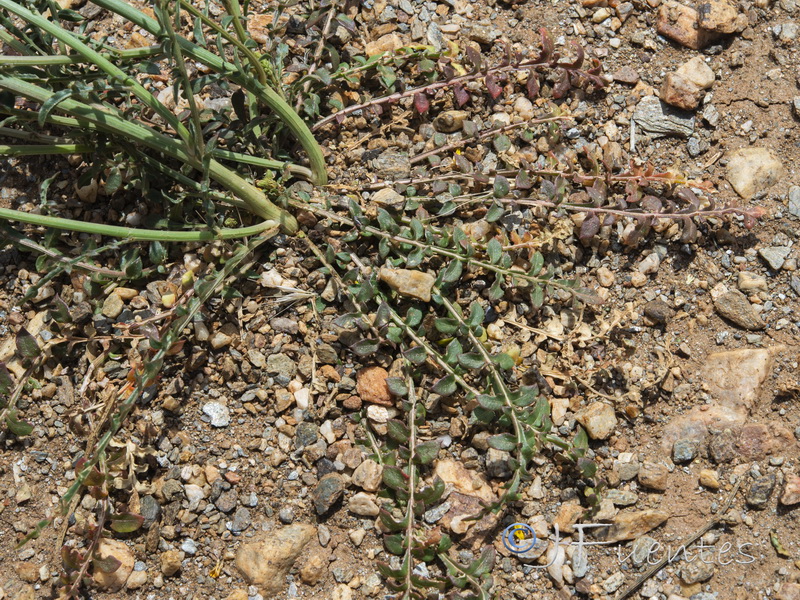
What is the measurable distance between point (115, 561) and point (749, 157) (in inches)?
114

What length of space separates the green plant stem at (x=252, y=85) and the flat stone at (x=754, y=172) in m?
1.71

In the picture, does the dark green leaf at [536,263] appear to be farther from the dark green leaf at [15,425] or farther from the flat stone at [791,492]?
the dark green leaf at [15,425]

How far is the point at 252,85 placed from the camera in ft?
8.05

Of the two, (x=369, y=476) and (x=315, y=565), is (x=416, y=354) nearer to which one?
(x=369, y=476)

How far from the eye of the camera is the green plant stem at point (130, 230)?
7.41 feet

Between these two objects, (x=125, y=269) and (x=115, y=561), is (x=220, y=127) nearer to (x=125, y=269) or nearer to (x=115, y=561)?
(x=125, y=269)

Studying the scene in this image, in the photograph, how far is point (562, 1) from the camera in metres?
3.26

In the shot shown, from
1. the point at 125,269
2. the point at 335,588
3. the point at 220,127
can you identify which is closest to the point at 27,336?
the point at 125,269

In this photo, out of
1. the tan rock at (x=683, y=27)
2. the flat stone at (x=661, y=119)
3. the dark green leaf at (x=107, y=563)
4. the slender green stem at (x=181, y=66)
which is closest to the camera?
the slender green stem at (x=181, y=66)

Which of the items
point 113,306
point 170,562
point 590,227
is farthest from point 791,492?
point 113,306

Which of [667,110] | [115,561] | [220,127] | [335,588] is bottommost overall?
[335,588]

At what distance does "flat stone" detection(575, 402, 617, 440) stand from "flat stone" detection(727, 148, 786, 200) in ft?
3.62

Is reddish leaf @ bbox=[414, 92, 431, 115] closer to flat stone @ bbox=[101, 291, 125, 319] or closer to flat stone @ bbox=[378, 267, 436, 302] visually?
flat stone @ bbox=[378, 267, 436, 302]

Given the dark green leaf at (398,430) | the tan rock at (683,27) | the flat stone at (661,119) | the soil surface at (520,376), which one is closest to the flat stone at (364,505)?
the soil surface at (520,376)
